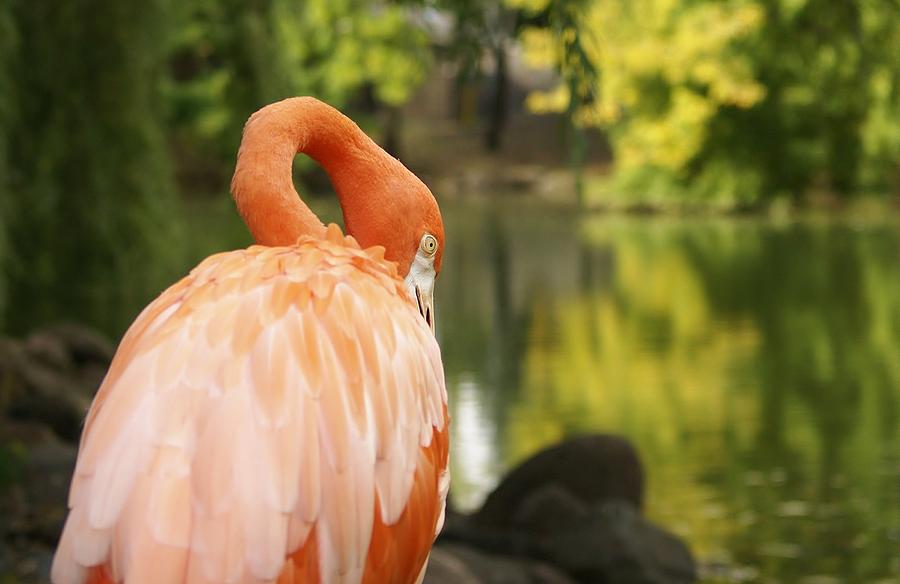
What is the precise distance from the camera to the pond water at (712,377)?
724 cm

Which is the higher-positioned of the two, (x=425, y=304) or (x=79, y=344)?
(x=425, y=304)

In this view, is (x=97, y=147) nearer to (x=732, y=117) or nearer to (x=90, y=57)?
(x=90, y=57)

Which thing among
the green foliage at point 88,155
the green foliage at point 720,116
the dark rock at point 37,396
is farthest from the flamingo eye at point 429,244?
the green foliage at point 720,116

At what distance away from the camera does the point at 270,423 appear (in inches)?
89.5

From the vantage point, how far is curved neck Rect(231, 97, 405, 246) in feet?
8.41

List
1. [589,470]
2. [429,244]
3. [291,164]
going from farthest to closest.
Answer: [589,470] → [429,244] → [291,164]

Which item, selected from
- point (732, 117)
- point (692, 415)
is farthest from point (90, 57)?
point (732, 117)

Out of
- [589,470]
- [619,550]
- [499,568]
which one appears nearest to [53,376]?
[589,470]

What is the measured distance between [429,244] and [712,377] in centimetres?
872

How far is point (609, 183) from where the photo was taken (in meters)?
31.3

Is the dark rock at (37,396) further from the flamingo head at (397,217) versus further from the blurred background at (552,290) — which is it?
the flamingo head at (397,217)

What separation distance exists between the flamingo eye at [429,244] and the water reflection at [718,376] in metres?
4.01

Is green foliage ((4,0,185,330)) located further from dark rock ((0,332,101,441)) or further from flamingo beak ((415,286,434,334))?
flamingo beak ((415,286,434,334))

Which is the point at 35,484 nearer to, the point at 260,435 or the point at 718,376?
the point at 260,435
